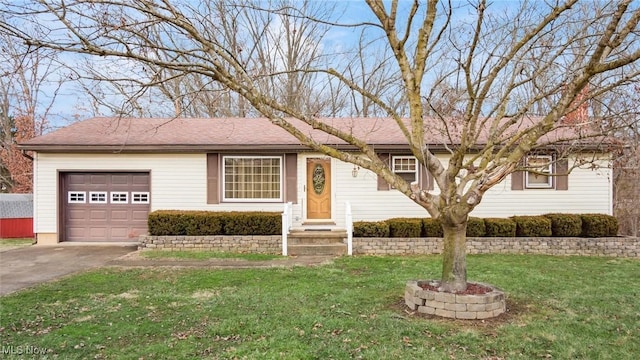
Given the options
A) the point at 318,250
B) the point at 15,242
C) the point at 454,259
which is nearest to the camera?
the point at 454,259

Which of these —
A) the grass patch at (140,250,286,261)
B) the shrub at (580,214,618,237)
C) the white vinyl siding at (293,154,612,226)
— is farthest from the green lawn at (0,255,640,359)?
the white vinyl siding at (293,154,612,226)

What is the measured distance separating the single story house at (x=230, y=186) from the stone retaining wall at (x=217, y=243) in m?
1.52

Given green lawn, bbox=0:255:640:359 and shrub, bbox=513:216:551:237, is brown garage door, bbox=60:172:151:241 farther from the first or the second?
shrub, bbox=513:216:551:237

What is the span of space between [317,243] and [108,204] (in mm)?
6282

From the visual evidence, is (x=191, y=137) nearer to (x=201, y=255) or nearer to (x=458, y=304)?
(x=201, y=255)

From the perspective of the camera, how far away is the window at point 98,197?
12.3 metres

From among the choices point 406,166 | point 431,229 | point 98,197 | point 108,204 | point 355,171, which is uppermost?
point 406,166

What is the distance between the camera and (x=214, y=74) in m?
5.37

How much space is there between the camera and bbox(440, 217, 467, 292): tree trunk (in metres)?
5.56

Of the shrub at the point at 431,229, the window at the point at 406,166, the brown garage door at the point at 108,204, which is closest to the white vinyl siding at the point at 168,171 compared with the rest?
the brown garage door at the point at 108,204

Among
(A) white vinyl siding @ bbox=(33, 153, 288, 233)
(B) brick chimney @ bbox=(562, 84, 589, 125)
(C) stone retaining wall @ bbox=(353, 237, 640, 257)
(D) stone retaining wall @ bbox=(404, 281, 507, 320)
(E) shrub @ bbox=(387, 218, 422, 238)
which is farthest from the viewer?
(A) white vinyl siding @ bbox=(33, 153, 288, 233)

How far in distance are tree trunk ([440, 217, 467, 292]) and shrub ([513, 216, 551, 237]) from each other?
621 centimetres

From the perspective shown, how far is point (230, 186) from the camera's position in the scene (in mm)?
12344

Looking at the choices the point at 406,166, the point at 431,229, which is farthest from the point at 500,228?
the point at 406,166
